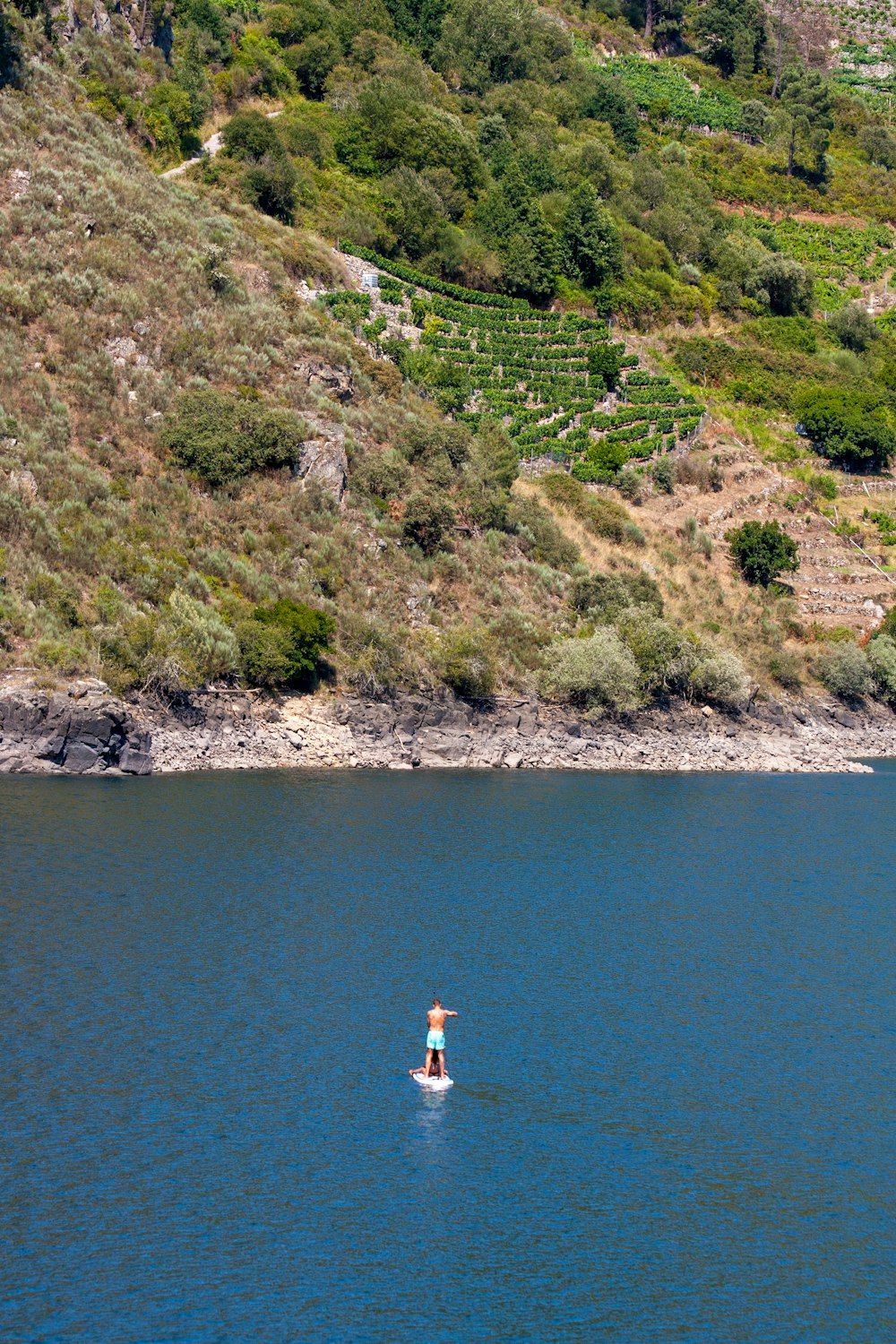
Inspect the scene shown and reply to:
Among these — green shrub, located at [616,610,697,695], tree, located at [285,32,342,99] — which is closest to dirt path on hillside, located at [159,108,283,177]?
tree, located at [285,32,342,99]

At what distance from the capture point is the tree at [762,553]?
84.1 meters

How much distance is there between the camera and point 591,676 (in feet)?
217

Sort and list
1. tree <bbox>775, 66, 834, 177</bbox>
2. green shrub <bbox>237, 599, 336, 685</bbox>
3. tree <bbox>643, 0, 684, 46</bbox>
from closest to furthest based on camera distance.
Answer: green shrub <bbox>237, 599, 336, 685</bbox> < tree <bbox>775, 66, 834, 177</bbox> < tree <bbox>643, 0, 684, 46</bbox>

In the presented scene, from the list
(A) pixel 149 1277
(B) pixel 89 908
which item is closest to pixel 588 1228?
(A) pixel 149 1277

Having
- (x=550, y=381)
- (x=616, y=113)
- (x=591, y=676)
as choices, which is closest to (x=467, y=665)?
(x=591, y=676)

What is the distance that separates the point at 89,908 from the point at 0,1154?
12.4 m

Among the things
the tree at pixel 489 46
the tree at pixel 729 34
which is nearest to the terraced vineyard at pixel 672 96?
the tree at pixel 729 34

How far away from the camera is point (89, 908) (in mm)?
33875

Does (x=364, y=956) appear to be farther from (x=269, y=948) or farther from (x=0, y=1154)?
(x=0, y=1154)

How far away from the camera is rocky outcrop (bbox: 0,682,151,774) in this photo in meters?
50.2

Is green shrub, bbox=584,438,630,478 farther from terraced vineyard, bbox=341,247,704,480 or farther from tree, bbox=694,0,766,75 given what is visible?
tree, bbox=694,0,766,75

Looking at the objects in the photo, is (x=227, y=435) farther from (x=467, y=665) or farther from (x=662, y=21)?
(x=662, y=21)

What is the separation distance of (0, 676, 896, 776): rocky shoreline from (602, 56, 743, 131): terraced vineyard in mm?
88049

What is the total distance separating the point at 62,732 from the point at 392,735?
15161 mm
